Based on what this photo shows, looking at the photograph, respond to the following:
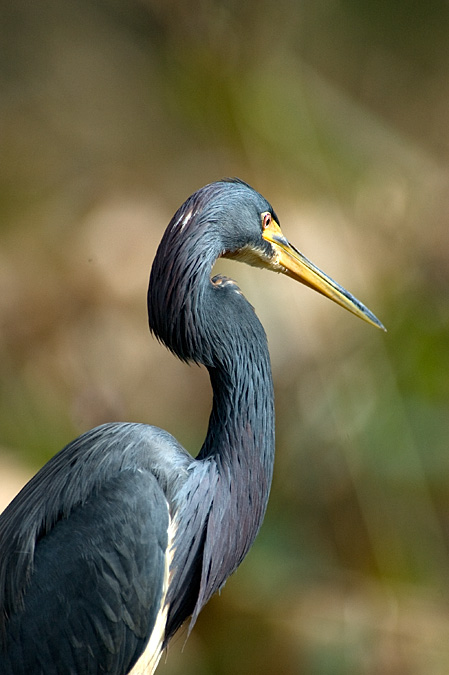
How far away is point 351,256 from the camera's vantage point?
419cm

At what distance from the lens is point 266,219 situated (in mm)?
2055

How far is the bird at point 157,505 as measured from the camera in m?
1.81

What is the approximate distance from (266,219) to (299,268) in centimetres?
19

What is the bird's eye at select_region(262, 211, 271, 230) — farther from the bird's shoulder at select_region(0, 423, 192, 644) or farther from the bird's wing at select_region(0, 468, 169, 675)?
the bird's wing at select_region(0, 468, 169, 675)

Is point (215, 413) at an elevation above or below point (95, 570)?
above

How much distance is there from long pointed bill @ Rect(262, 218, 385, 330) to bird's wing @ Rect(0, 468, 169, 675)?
Answer: 63 centimetres

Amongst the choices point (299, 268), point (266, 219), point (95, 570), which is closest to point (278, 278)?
point (299, 268)

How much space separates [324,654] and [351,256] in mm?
1789

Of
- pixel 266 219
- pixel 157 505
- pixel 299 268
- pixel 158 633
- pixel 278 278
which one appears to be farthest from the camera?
pixel 278 278

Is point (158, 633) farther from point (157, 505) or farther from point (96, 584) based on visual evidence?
point (157, 505)

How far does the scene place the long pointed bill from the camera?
82.9 inches

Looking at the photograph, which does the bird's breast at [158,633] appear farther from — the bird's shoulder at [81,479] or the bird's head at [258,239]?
the bird's head at [258,239]

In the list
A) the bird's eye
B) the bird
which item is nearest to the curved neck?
the bird

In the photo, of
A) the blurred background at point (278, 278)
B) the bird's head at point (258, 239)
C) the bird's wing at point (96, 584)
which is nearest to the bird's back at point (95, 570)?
the bird's wing at point (96, 584)
